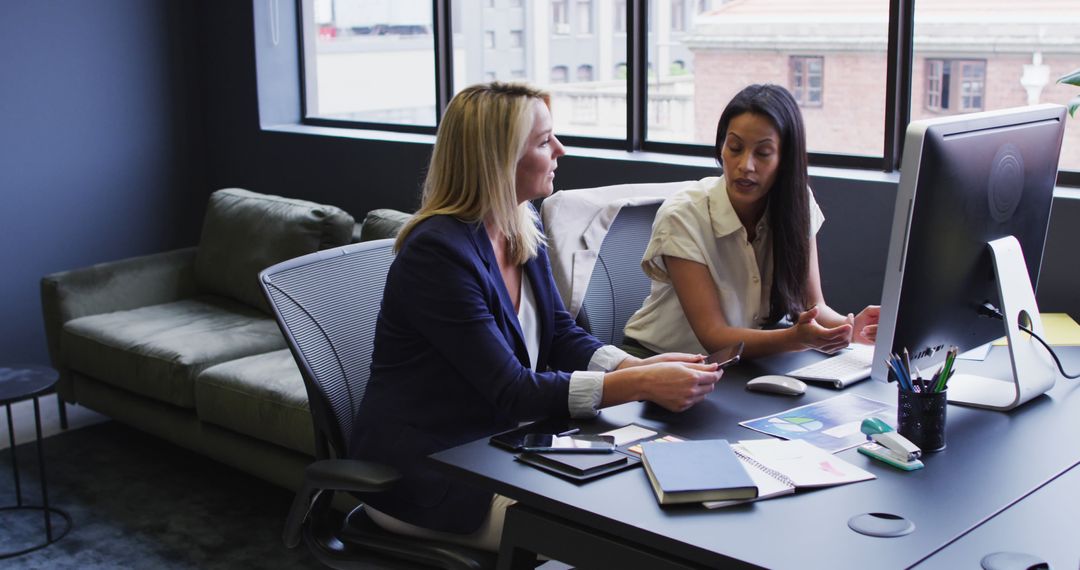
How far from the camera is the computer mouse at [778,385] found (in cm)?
196

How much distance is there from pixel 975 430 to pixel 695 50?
2028 millimetres

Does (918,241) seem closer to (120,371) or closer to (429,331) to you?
(429,331)

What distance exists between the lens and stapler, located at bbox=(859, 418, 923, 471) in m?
1.62

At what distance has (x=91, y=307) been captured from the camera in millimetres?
4020

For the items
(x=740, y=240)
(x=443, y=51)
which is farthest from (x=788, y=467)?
(x=443, y=51)

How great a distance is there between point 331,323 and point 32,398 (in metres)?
1.51

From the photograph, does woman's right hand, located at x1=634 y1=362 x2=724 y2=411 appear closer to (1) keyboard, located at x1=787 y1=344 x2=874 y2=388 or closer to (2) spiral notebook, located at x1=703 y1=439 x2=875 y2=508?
(2) spiral notebook, located at x1=703 y1=439 x2=875 y2=508

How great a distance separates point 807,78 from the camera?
10.9 ft

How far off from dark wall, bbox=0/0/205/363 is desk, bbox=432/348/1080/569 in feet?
11.1

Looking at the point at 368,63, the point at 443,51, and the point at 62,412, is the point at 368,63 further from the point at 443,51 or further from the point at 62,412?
the point at 62,412

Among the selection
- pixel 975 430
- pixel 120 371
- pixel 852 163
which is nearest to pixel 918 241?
pixel 975 430

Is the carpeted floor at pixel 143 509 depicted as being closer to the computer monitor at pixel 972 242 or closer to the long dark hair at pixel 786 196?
the long dark hair at pixel 786 196

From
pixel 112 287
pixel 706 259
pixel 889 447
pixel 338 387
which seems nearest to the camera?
pixel 889 447

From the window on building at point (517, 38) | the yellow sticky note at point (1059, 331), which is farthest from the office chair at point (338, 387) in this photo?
the window on building at point (517, 38)
